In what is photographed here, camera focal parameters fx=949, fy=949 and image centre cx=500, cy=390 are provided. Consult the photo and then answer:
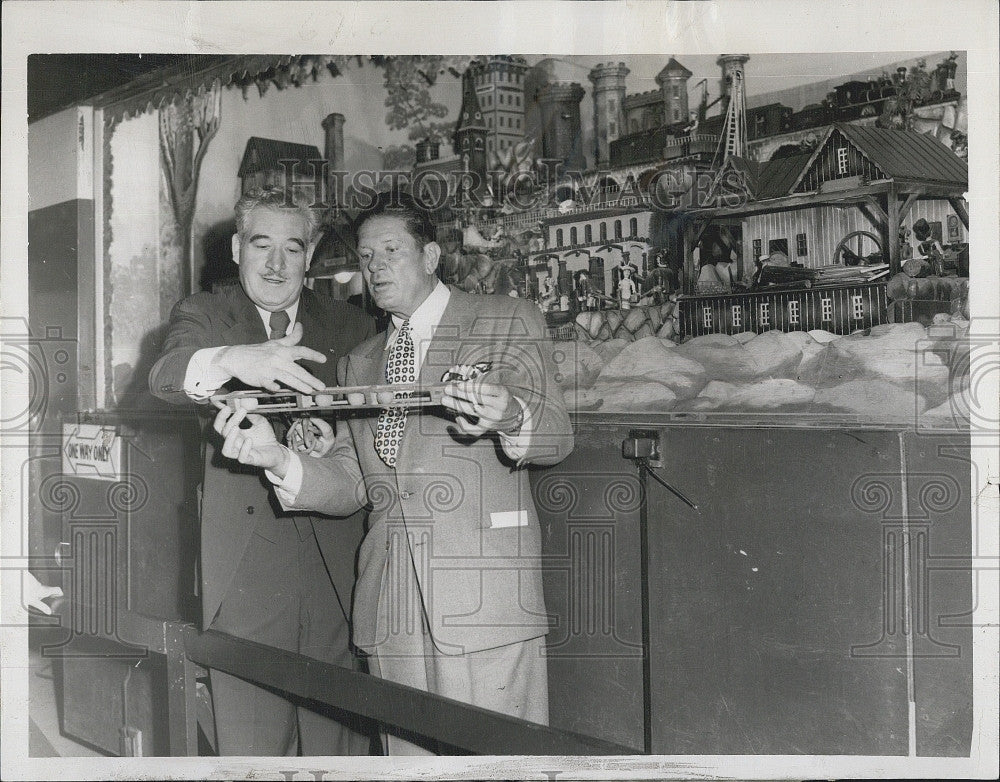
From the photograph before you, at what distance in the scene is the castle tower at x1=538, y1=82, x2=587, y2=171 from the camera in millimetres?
2434

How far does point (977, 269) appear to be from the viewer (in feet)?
7.67

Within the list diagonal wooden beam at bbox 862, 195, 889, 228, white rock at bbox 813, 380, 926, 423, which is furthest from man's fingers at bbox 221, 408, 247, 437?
diagonal wooden beam at bbox 862, 195, 889, 228

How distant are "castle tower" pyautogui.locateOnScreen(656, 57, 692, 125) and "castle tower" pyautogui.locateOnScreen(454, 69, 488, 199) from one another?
46 centimetres

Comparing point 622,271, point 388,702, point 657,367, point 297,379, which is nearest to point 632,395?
point 657,367

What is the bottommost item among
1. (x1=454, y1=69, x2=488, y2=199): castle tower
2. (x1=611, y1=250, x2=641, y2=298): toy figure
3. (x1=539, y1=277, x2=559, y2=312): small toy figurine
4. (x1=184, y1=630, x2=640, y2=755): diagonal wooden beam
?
(x1=184, y1=630, x2=640, y2=755): diagonal wooden beam

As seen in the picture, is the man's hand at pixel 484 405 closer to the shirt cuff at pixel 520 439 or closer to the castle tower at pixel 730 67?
the shirt cuff at pixel 520 439

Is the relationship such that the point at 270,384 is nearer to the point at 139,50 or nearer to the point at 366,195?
the point at 366,195

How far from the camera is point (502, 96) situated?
2.46m

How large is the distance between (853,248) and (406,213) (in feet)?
3.64

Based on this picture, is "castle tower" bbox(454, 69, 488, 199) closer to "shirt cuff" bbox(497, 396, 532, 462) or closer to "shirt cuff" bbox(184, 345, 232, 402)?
"shirt cuff" bbox(497, 396, 532, 462)

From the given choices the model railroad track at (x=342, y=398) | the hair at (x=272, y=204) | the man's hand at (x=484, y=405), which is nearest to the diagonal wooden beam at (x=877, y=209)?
the man's hand at (x=484, y=405)

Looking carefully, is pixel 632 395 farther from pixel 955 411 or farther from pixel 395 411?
pixel 955 411

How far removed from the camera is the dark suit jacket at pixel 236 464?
8.16ft

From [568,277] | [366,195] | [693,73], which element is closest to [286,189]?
[366,195]
